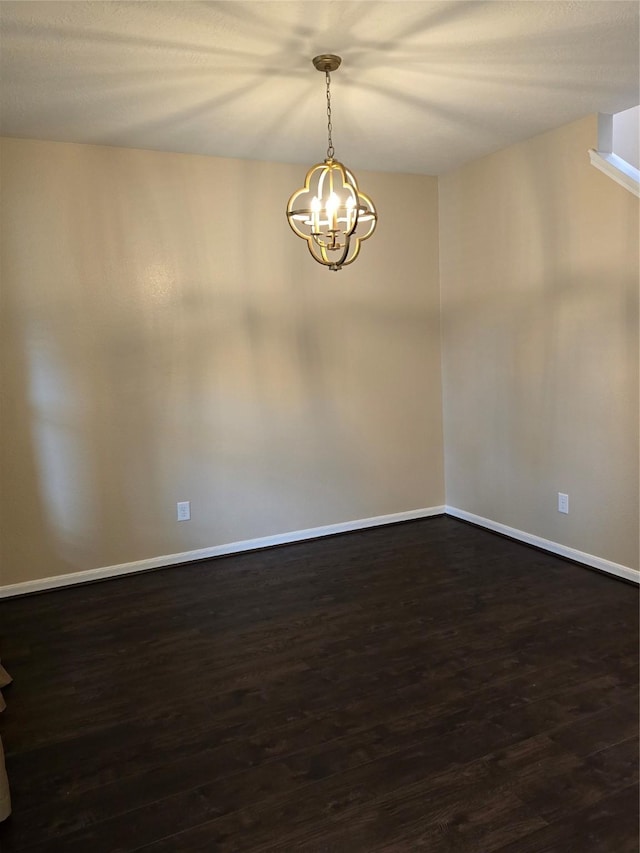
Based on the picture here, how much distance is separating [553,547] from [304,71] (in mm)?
2977

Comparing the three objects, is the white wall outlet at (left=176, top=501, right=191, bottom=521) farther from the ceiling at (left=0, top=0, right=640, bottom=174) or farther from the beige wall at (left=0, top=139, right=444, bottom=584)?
the ceiling at (left=0, top=0, right=640, bottom=174)

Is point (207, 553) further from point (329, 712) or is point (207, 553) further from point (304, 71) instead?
point (304, 71)

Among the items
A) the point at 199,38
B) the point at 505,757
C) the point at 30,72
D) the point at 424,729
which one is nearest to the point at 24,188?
the point at 30,72

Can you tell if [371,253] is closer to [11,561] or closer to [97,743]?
[11,561]

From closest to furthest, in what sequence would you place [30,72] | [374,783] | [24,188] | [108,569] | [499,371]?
1. [374,783]
2. [30,72]
3. [24,188]
4. [108,569]
5. [499,371]

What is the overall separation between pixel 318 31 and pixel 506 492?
118 inches

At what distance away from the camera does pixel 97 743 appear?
220 centimetres

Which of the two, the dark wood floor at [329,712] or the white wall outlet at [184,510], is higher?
the white wall outlet at [184,510]

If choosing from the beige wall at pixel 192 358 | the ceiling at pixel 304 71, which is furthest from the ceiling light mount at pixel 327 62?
the beige wall at pixel 192 358

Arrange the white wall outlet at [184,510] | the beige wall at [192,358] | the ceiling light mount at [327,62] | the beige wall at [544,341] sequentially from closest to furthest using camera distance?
the ceiling light mount at [327,62]
the beige wall at [544,341]
the beige wall at [192,358]
the white wall outlet at [184,510]

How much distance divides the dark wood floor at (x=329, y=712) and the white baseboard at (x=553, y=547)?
0.09 meters

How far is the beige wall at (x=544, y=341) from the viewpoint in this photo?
3348mm

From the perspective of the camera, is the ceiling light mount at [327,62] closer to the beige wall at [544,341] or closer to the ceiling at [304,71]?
the ceiling at [304,71]

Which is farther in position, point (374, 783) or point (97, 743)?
point (97, 743)
